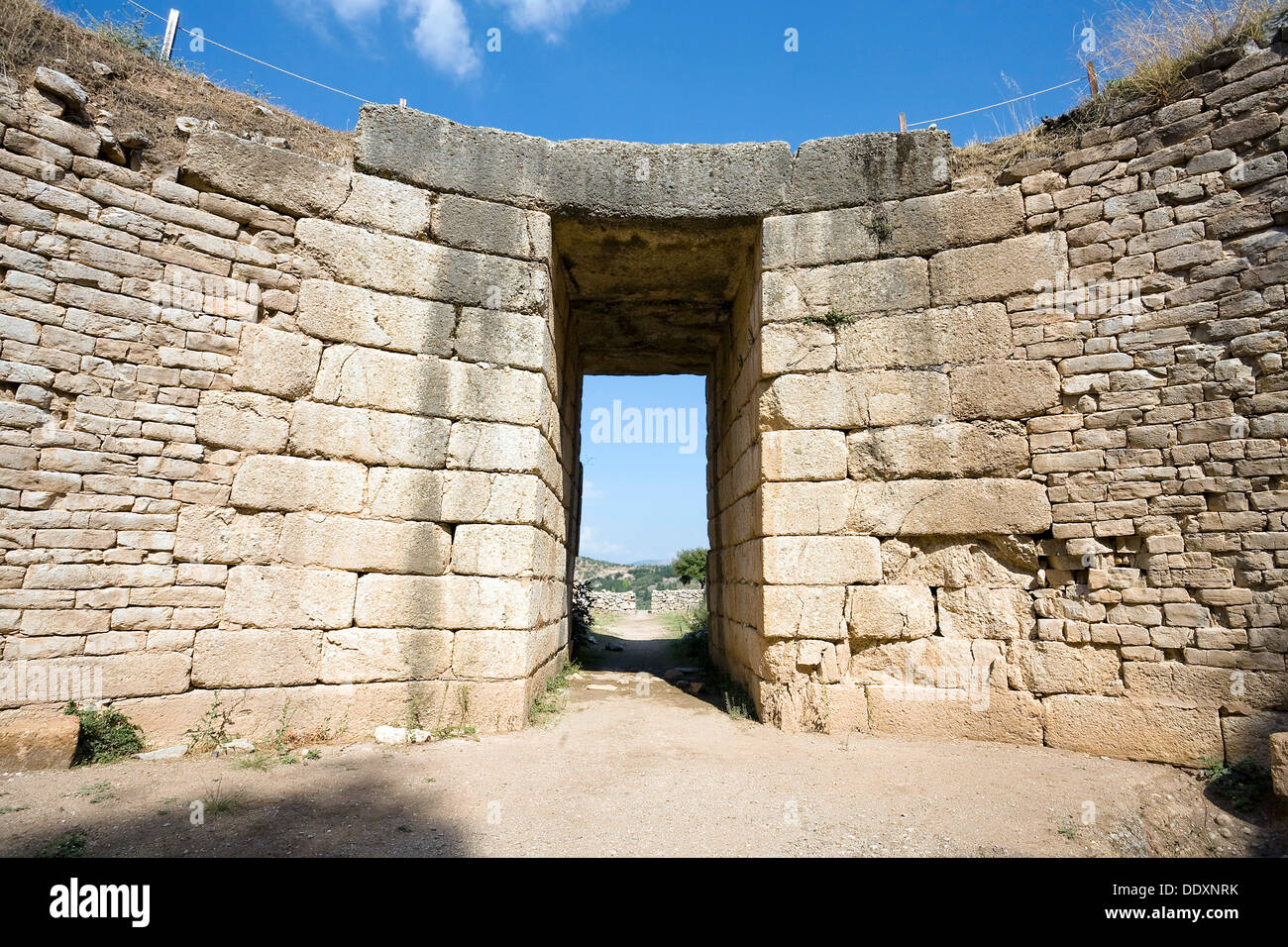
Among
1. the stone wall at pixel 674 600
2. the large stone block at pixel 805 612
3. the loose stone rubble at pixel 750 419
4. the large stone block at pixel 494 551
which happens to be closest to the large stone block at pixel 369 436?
the loose stone rubble at pixel 750 419

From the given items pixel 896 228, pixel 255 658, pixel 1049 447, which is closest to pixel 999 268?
pixel 896 228

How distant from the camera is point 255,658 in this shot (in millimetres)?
4434

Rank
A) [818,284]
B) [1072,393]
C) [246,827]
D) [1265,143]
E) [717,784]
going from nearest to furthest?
[246,827] < [717,784] < [1265,143] < [1072,393] < [818,284]

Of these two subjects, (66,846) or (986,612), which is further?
(986,612)

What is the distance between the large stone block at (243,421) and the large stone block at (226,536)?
1.52 feet

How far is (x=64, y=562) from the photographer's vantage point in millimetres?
3965

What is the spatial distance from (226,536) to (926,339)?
529cm

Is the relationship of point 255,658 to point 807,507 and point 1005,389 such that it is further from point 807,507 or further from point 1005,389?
point 1005,389

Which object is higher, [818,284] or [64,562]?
[818,284]

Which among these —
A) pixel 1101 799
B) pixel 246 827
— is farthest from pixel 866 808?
pixel 246 827

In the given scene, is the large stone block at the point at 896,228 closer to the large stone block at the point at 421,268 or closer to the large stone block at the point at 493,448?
the large stone block at the point at 421,268

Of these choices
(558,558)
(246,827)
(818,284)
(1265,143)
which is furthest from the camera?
(558,558)
